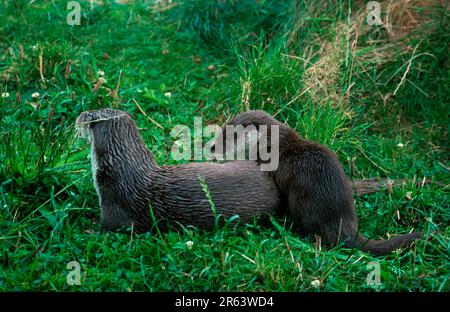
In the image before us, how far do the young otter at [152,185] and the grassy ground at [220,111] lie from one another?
10 cm

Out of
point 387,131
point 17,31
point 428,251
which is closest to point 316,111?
point 387,131

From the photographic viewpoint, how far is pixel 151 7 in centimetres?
580

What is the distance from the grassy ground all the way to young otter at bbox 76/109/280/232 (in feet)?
0.33

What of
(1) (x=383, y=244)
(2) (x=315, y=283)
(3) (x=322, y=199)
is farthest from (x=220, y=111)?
(2) (x=315, y=283)

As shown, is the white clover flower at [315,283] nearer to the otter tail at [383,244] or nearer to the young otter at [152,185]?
the otter tail at [383,244]

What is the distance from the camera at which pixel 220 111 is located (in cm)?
450

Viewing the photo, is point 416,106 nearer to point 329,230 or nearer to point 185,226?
point 329,230

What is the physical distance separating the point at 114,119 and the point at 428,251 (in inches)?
66.9

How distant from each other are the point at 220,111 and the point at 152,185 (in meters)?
1.33

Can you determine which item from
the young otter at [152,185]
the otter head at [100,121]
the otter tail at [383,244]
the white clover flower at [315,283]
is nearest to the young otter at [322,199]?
the otter tail at [383,244]

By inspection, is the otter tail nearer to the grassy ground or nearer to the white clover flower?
the grassy ground

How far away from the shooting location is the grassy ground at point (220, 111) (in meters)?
2.93
